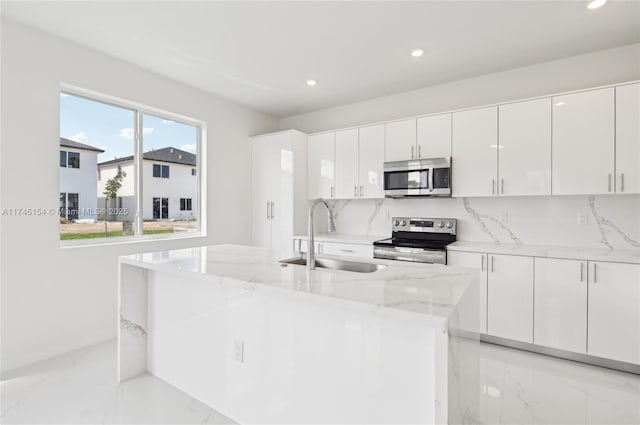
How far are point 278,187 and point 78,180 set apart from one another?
2.13 m

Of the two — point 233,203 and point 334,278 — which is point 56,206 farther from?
point 334,278

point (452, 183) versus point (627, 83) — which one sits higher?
point (627, 83)

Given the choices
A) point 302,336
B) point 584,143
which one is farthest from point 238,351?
point 584,143

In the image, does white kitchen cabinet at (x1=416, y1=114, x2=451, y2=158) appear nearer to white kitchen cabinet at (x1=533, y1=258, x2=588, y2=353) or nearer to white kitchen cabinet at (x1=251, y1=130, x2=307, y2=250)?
white kitchen cabinet at (x1=533, y1=258, x2=588, y2=353)

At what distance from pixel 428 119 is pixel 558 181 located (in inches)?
53.4

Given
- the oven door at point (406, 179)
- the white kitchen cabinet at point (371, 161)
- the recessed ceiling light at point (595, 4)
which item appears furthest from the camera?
the white kitchen cabinet at point (371, 161)

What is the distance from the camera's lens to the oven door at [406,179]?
3.45 metres

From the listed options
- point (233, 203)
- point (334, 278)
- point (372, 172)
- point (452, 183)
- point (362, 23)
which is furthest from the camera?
point (233, 203)

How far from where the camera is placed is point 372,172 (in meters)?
3.87

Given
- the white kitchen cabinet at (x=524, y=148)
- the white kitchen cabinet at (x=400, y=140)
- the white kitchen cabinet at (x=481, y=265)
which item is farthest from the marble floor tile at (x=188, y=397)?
the white kitchen cabinet at (x=400, y=140)

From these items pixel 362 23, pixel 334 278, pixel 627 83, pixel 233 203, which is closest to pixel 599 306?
pixel 627 83

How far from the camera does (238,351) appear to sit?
1850mm

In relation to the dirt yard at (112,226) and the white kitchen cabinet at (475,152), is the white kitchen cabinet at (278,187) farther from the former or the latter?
the white kitchen cabinet at (475,152)

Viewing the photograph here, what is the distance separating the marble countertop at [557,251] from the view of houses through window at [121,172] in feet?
10.1
